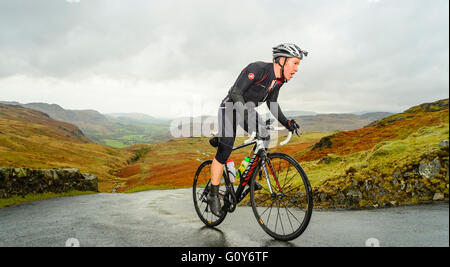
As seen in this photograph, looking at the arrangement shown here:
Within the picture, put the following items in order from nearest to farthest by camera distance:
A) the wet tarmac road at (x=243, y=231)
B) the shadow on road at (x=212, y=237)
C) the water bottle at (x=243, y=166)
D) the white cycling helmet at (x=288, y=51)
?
the wet tarmac road at (x=243, y=231) → the shadow on road at (x=212, y=237) → the white cycling helmet at (x=288, y=51) → the water bottle at (x=243, y=166)

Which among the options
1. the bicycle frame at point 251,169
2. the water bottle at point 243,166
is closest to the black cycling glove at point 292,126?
the bicycle frame at point 251,169

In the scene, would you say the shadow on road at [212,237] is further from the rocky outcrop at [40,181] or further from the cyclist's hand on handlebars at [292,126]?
the rocky outcrop at [40,181]

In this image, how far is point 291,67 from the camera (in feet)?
15.2

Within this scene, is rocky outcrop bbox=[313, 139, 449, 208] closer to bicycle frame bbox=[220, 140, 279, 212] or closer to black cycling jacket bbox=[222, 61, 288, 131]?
bicycle frame bbox=[220, 140, 279, 212]

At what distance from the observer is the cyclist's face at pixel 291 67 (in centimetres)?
460

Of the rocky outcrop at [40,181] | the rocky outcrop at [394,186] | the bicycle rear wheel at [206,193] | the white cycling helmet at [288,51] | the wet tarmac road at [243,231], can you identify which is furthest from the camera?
the rocky outcrop at [40,181]

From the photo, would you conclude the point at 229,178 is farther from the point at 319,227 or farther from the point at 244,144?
the point at 319,227

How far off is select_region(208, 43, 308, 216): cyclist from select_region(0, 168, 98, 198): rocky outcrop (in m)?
13.5

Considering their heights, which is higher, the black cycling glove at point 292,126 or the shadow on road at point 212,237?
the black cycling glove at point 292,126

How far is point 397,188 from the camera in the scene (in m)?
6.56

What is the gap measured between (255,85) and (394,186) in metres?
4.97

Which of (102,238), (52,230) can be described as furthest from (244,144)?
(52,230)

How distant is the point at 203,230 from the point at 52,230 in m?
3.48
